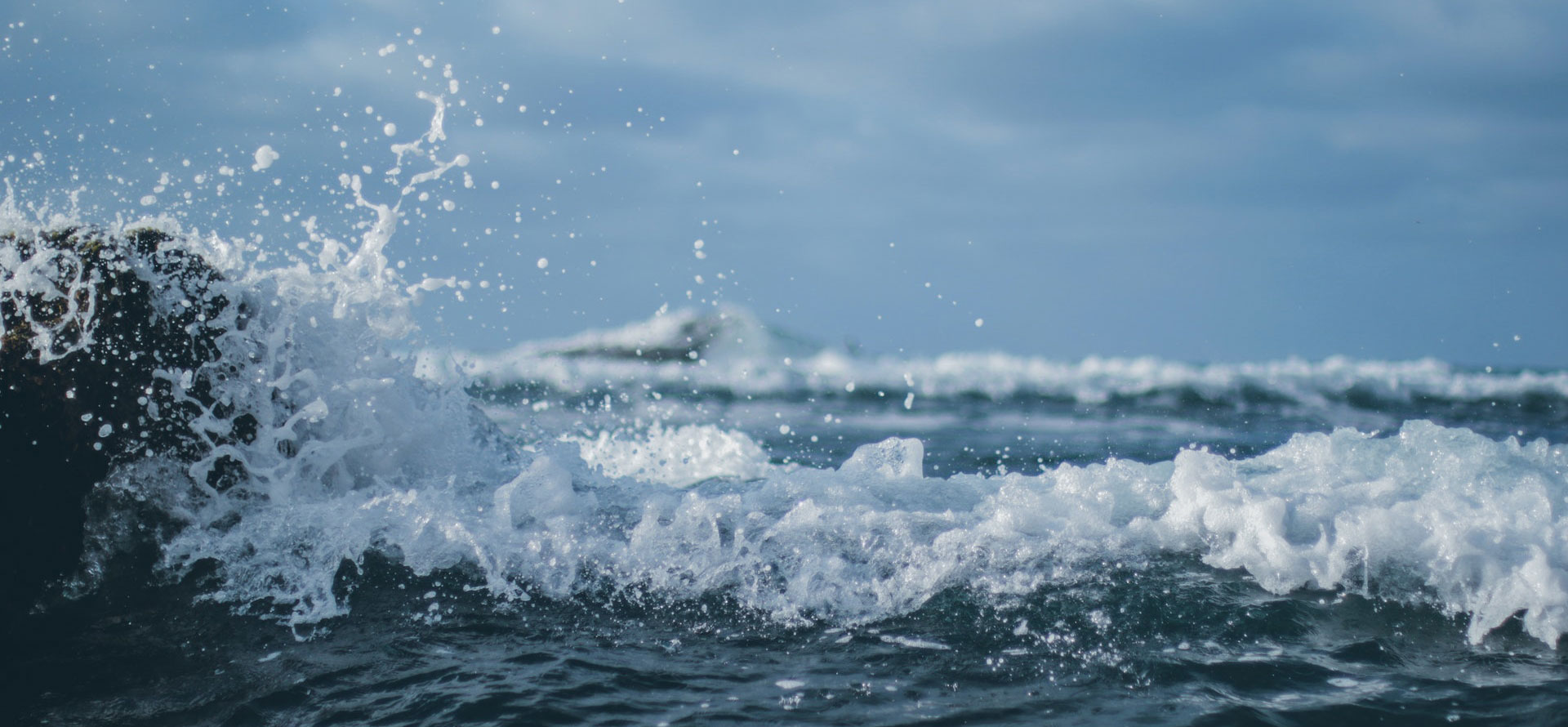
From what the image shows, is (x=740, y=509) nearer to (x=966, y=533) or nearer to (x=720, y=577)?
(x=720, y=577)

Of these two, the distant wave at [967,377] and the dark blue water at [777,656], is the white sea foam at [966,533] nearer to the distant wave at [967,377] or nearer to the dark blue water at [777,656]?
the dark blue water at [777,656]

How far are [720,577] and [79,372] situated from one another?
105 inches

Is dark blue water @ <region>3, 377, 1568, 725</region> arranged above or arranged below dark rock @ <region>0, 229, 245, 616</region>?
below

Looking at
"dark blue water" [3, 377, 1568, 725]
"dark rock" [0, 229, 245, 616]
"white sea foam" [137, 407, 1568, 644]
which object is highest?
"dark rock" [0, 229, 245, 616]

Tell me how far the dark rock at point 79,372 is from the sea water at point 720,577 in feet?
0.23

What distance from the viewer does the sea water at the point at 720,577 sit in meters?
2.52

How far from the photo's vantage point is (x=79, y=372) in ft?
12.0

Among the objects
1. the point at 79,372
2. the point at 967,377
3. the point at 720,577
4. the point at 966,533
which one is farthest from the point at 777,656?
the point at 967,377

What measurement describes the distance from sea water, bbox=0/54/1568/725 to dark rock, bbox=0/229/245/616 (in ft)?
0.23

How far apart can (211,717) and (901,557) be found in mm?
2119

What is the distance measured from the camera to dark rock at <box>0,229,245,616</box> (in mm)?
3541

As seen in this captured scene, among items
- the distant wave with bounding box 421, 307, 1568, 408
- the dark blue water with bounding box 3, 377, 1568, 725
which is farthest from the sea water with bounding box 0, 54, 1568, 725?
the distant wave with bounding box 421, 307, 1568, 408

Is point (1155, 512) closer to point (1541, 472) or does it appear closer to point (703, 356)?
point (1541, 472)

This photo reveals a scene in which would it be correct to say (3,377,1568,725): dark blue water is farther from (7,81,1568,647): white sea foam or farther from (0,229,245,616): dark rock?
(0,229,245,616): dark rock
